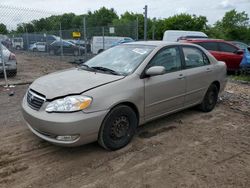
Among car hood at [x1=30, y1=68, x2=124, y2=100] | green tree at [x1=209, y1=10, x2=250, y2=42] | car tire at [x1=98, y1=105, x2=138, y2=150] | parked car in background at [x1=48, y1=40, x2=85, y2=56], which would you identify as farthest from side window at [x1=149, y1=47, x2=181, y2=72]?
green tree at [x1=209, y1=10, x2=250, y2=42]

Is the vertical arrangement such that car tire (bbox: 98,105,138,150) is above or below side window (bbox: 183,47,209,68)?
below

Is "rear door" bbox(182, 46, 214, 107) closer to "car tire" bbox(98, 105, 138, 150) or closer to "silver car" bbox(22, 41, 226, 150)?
"silver car" bbox(22, 41, 226, 150)

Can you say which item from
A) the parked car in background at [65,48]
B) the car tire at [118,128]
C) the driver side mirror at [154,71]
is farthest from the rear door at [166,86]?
the parked car in background at [65,48]

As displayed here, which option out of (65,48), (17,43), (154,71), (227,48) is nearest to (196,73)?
(154,71)

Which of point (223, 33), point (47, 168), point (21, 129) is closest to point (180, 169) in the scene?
point (47, 168)

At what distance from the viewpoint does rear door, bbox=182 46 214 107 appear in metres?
5.11

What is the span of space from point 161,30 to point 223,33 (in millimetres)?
11433

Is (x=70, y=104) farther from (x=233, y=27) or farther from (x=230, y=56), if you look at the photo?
(x=233, y=27)

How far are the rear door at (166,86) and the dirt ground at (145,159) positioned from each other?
44 centimetres

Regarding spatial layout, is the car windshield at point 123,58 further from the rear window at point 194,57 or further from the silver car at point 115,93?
the rear window at point 194,57

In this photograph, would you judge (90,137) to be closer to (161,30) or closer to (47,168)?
(47,168)

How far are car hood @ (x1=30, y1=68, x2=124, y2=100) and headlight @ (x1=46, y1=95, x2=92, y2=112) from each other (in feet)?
0.27

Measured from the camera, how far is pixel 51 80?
407cm

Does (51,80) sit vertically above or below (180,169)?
above
